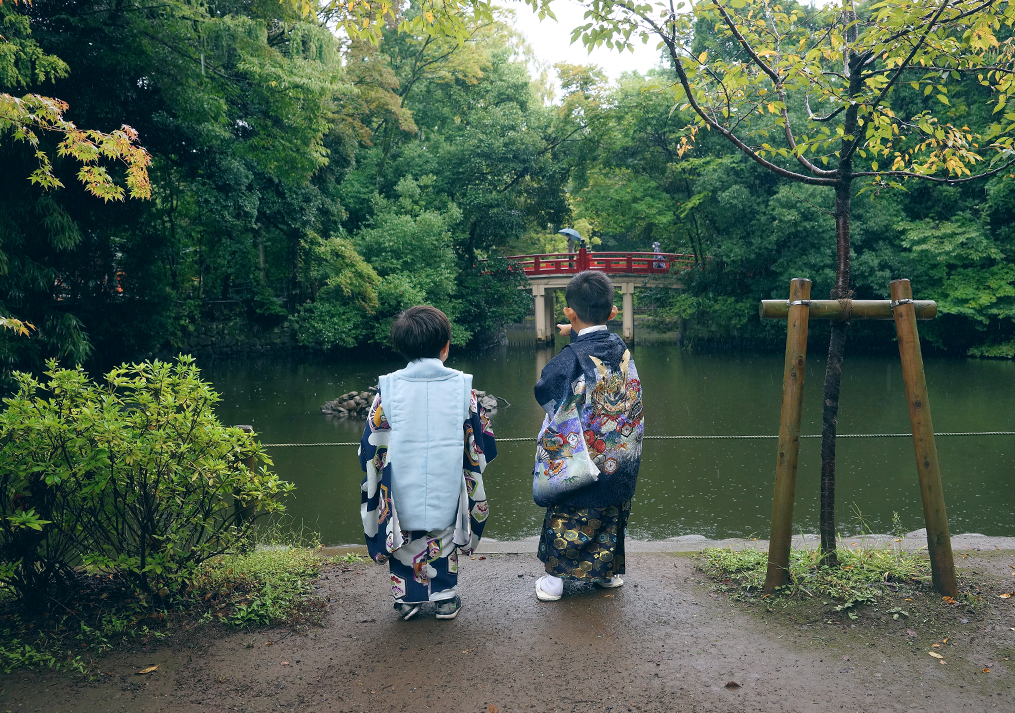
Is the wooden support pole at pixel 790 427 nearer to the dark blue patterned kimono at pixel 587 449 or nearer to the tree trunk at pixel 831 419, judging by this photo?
the tree trunk at pixel 831 419

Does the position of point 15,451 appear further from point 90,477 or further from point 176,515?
point 176,515

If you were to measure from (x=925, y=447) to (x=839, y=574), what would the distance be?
601 mm

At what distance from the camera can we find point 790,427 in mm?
2775

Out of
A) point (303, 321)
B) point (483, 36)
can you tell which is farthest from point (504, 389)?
point (483, 36)

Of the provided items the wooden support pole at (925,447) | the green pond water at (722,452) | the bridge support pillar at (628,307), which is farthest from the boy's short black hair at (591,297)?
the bridge support pillar at (628,307)

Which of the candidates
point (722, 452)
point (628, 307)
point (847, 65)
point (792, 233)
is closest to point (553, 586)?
point (847, 65)

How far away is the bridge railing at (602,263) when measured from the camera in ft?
75.8

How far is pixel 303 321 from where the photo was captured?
1852cm

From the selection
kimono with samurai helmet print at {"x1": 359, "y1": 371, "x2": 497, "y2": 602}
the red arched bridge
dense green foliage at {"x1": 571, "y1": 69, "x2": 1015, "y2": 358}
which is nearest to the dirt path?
kimono with samurai helmet print at {"x1": 359, "y1": 371, "x2": 497, "y2": 602}

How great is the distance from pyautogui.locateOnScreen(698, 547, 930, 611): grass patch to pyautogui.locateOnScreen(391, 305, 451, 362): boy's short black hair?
154cm

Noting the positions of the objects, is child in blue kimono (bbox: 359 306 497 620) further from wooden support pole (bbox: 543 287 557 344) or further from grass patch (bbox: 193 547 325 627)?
wooden support pole (bbox: 543 287 557 344)

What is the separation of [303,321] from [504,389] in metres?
7.02

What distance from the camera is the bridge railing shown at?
23.1 metres

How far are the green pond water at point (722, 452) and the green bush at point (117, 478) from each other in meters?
2.65
